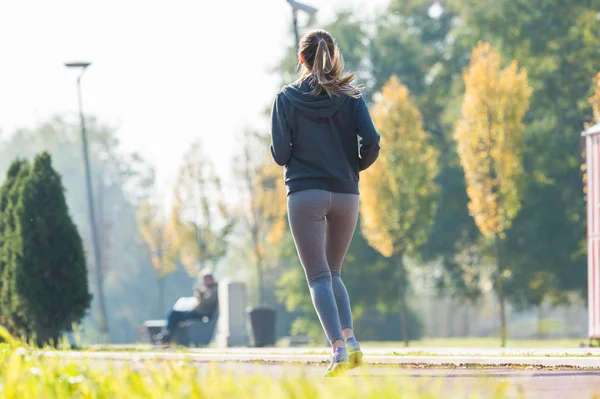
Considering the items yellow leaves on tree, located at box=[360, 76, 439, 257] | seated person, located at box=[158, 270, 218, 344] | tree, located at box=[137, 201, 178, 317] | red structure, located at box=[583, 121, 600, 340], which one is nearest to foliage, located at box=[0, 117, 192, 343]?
tree, located at box=[137, 201, 178, 317]

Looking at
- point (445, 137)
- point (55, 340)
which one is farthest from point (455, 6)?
point (55, 340)

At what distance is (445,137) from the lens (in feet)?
146

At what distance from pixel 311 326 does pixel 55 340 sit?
3117 cm

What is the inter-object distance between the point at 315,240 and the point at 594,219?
13.7 m

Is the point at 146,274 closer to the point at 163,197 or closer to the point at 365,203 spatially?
the point at 163,197

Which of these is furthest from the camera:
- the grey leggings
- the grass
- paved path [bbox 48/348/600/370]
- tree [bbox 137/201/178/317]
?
tree [bbox 137/201/178/317]

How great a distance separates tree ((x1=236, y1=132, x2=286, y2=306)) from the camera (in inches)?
1703

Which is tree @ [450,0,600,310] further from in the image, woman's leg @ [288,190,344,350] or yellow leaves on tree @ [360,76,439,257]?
woman's leg @ [288,190,344,350]

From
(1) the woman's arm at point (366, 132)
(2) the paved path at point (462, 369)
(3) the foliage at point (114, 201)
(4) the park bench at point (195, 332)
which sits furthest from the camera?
(3) the foliage at point (114, 201)

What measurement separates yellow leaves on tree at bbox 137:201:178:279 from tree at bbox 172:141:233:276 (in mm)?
2113

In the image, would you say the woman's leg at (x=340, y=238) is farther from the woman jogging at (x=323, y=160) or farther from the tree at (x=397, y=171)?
the tree at (x=397, y=171)

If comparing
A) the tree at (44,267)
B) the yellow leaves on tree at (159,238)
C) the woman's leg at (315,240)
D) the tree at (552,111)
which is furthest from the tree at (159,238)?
the woman's leg at (315,240)

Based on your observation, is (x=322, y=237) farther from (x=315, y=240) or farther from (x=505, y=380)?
(x=505, y=380)

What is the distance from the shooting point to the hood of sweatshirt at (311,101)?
7910 mm
